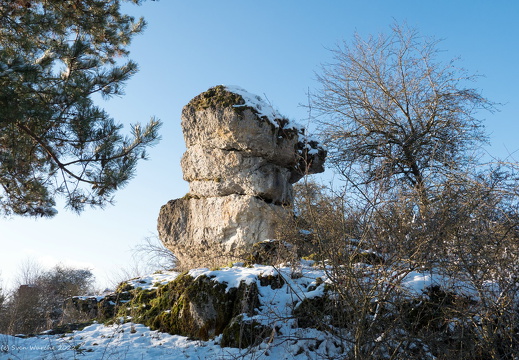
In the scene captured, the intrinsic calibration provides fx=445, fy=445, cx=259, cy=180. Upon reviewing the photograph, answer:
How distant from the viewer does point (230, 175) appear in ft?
32.0

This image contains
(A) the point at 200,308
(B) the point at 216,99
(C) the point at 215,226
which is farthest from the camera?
(B) the point at 216,99

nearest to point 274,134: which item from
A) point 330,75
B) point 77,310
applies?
point 330,75

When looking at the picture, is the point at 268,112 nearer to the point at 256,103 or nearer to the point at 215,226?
the point at 256,103

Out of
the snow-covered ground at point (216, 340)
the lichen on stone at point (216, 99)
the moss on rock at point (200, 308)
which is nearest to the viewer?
the snow-covered ground at point (216, 340)

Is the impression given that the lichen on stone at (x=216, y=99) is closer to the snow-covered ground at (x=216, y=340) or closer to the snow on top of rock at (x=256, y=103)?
the snow on top of rock at (x=256, y=103)

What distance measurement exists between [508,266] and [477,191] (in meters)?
0.75

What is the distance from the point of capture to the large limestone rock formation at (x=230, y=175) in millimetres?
9422

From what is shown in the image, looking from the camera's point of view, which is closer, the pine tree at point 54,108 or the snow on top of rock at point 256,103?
the pine tree at point 54,108

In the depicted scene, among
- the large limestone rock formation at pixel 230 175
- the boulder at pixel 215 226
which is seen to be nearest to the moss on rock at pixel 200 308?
the boulder at pixel 215 226

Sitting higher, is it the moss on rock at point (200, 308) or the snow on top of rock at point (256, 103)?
the snow on top of rock at point (256, 103)

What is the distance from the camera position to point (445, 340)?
4.47 metres

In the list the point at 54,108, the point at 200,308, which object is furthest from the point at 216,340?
the point at 54,108

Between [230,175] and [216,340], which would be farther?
[230,175]

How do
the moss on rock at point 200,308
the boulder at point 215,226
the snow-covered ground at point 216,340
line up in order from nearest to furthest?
1. the snow-covered ground at point 216,340
2. the moss on rock at point 200,308
3. the boulder at point 215,226
